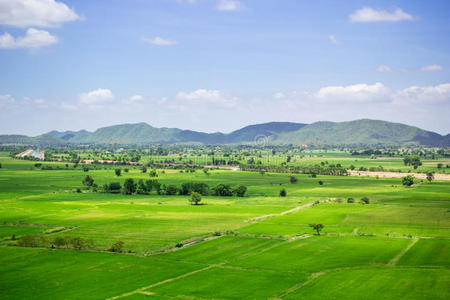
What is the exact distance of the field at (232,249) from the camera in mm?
48375

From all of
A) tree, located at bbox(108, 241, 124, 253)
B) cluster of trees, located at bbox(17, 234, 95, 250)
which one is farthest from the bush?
tree, located at bbox(108, 241, 124, 253)

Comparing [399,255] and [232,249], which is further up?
[399,255]

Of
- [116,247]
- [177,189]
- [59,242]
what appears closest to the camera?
[116,247]

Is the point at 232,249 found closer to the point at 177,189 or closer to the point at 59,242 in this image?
the point at 59,242

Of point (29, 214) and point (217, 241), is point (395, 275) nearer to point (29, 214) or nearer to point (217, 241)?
point (217, 241)

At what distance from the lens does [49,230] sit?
79.2m

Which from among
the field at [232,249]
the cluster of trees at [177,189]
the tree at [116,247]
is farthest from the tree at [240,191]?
the tree at [116,247]

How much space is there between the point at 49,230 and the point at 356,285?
56963 mm

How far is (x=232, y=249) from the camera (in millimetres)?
66000

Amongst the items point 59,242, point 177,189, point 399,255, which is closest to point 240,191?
point 177,189

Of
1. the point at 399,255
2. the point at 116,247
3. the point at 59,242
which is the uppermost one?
the point at 59,242

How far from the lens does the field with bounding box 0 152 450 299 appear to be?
159 feet

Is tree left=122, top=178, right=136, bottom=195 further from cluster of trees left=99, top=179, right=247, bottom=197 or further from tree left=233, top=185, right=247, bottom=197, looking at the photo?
tree left=233, top=185, right=247, bottom=197

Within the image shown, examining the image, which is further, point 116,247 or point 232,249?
point 232,249
